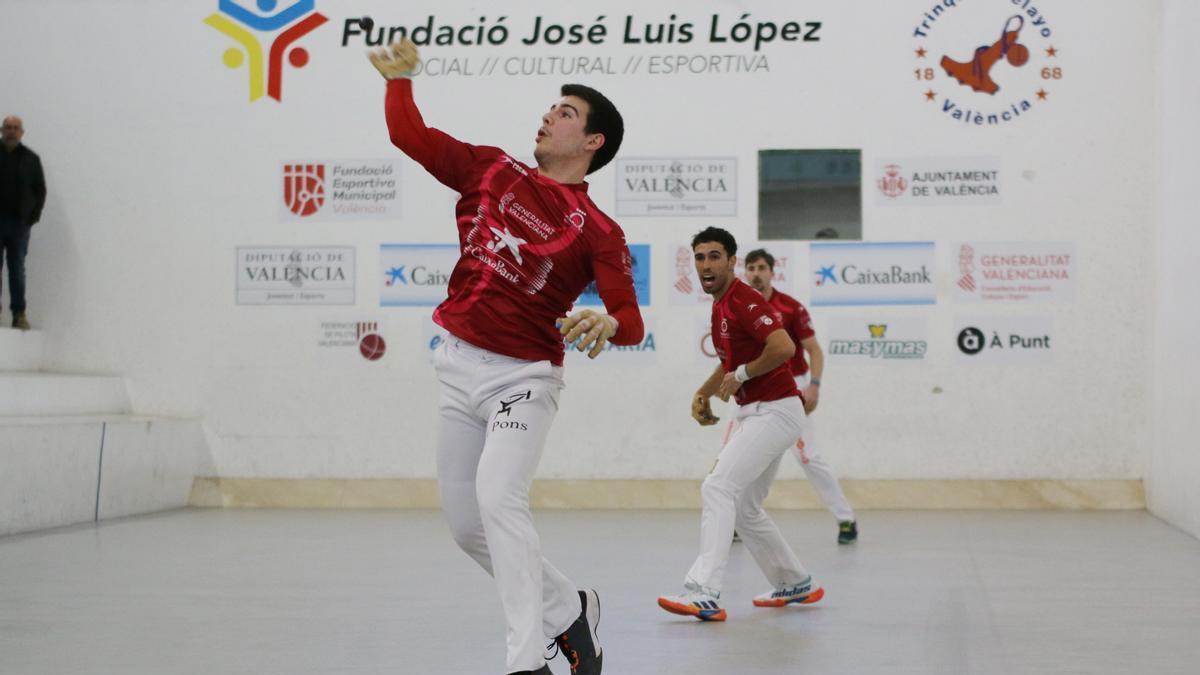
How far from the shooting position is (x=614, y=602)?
656cm

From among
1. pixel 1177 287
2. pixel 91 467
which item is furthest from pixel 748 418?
pixel 91 467

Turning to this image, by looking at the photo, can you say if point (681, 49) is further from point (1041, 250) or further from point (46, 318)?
point (46, 318)

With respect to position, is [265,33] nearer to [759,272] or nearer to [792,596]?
[759,272]

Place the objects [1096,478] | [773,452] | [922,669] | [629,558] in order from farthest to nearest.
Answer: [1096,478], [629,558], [773,452], [922,669]

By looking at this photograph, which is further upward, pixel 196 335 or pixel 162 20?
pixel 162 20

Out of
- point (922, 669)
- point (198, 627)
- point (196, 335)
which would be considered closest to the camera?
point (922, 669)

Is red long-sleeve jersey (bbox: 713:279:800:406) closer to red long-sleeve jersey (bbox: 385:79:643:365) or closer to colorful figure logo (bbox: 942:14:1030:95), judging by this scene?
red long-sleeve jersey (bbox: 385:79:643:365)

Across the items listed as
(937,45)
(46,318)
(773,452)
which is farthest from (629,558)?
(46,318)

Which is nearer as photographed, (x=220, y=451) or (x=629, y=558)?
(x=629, y=558)

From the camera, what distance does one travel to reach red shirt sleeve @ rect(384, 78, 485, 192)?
4.31 metres

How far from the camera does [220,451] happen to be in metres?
12.4

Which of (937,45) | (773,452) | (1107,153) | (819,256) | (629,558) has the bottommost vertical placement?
(629,558)

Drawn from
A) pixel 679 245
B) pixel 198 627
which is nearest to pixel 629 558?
pixel 198 627

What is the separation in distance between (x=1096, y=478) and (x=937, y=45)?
4189 millimetres
